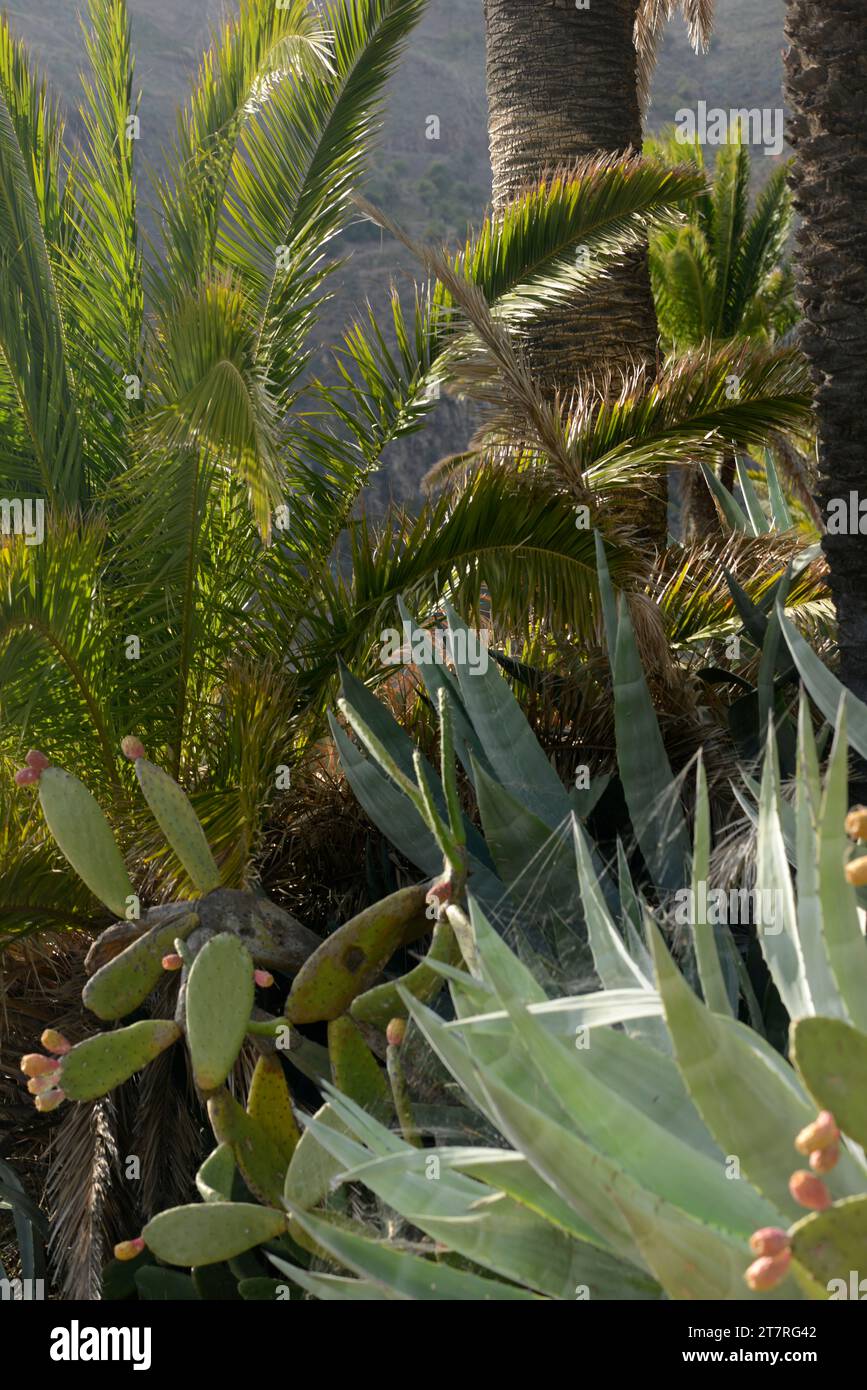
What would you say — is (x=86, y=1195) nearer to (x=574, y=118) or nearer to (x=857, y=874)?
(x=857, y=874)

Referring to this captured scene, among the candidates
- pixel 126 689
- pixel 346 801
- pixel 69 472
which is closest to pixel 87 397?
pixel 69 472

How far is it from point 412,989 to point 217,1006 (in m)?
0.40

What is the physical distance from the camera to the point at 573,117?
612cm

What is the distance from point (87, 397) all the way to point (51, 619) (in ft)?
4.86

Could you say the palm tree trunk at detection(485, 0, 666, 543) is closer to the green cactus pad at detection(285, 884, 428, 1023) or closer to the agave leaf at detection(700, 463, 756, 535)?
Answer: the agave leaf at detection(700, 463, 756, 535)

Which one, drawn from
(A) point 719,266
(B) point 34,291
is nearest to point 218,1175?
(B) point 34,291

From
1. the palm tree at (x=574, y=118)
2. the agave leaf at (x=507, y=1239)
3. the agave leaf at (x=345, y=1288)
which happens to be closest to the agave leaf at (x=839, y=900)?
the agave leaf at (x=507, y=1239)

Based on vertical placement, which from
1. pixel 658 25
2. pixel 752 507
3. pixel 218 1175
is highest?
pixel 658 25

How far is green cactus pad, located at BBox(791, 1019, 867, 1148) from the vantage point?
132 centimetres

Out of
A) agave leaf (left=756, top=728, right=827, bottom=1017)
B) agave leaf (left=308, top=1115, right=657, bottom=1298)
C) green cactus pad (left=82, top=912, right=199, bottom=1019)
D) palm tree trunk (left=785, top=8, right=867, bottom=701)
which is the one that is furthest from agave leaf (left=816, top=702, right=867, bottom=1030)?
palm tree trunk (left=785, top=8, right=867, bottom=701)

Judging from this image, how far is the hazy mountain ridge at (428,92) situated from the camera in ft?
111

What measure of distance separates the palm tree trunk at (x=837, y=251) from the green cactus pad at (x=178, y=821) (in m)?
1.80

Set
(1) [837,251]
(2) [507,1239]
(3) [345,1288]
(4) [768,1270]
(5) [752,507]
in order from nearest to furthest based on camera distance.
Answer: (4) [768,1270] < (2) [507,1239] < (3) [345,1288] < (1) [837,251] < (5) [752,507]

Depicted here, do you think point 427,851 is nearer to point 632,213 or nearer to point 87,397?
point 87,397
